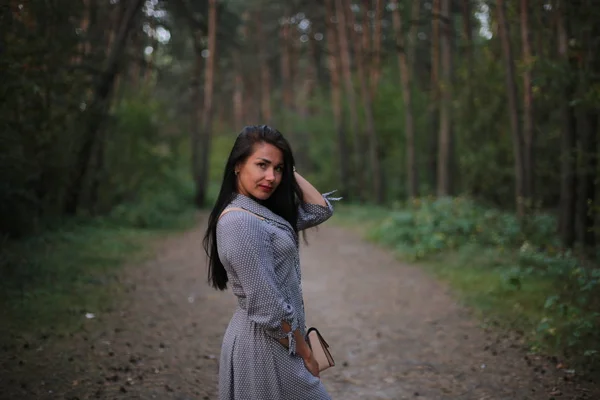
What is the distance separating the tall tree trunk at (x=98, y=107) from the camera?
14375 mm

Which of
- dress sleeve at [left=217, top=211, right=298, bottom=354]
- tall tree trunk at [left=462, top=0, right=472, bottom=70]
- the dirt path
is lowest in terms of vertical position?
the dirt path

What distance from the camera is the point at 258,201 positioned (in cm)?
304

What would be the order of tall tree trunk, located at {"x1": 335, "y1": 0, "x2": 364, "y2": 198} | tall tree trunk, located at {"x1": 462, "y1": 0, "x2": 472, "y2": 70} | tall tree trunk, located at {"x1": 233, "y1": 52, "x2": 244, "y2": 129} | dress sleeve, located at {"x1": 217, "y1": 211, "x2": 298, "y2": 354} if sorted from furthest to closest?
tall tree trunk, located at {"x1": 233, "y1": 52, "x2": 244, "y2": 129} < tall tree trunk, located at {"x1": 335, "y1": 0, "x2": 364, "y2": 198} < tall tree trunk, located at {"x1": 462, "y1": 0, "x2": 472, "y2": 70} < dress sleeve, located at {"x1": 217, "y1": 211, "x2": 298, "y2": 354}

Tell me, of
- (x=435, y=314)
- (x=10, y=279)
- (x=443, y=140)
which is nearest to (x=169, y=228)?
(x=443, y=140)

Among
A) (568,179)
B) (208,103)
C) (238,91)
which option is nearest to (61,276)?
(568,179)

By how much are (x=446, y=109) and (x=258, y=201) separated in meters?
15.3

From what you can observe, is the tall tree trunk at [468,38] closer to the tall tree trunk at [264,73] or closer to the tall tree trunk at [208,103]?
the tall tree trunk at [208,103]

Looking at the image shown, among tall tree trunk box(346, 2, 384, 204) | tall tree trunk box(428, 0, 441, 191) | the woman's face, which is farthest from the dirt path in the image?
tall tree trunk box(346, 2, 384, 204)

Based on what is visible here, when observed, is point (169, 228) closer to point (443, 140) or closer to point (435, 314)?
point (443, 140)

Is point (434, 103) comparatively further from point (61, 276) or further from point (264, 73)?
point (264, 73)

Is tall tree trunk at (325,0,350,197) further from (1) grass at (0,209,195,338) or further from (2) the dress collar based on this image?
(2) the dress collar

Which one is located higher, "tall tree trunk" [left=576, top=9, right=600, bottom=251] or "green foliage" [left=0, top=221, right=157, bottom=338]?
"tall tree trunk" [left=576, top=9, right=600, bottom=251]

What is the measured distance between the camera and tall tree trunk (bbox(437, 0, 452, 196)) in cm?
1734

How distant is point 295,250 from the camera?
297 centimetres
